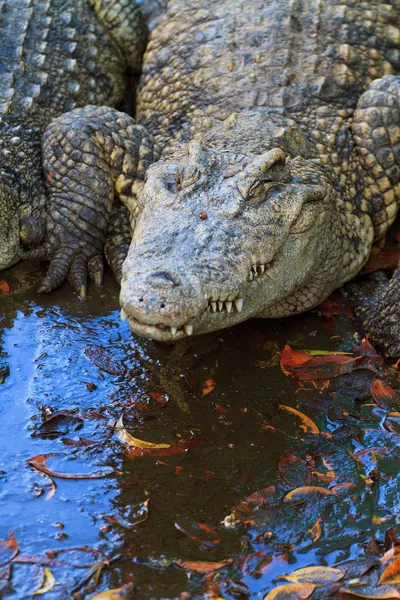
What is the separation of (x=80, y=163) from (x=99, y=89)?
0.91 meters

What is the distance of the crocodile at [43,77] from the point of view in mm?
5016

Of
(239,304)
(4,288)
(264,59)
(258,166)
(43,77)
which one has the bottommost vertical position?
(4,288)

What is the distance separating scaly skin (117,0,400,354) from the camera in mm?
3707

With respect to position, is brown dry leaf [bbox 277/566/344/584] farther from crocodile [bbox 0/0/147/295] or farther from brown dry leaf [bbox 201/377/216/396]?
crocodile [bbox 0/0/147/295]

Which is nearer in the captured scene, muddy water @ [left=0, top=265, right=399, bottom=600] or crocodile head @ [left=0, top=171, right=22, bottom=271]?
muddy water @ [left=0, top=265, right=399, bottom=600]

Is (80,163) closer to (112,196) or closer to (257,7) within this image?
(112,196)

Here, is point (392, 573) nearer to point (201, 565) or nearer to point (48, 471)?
point (201, 565)

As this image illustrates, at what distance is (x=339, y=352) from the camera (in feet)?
14.7

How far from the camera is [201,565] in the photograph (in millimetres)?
3098

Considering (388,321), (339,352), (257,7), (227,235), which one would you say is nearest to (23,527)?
(227,235)

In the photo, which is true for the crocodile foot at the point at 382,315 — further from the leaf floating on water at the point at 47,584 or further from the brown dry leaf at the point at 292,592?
the leaf floating on water at the point at 47,584

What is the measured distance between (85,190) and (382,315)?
194 cm

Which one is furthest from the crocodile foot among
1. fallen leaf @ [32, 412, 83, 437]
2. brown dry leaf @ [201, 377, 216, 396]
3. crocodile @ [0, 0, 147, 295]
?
fallen leaf @ [32, 412, 83, 437]

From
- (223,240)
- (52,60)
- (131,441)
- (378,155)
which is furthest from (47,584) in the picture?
(52,60)
